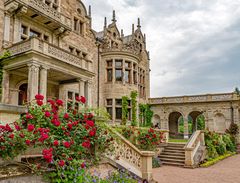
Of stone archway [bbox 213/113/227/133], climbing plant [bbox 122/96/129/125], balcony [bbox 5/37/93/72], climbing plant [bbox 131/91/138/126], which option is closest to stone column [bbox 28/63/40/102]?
balcony [bbox 5/37/93/72]

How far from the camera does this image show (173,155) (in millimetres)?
13016

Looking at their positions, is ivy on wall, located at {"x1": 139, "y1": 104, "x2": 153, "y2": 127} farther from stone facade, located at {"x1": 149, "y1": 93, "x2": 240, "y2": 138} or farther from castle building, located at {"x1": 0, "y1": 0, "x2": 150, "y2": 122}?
castle building, located at {"x1": 0, "y1": 0, "x2": 150, "y2": 122}

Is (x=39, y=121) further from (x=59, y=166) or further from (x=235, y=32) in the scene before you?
→ (x=235, y=32)

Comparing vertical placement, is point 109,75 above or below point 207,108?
above

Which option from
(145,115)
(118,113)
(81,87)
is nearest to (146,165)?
(81,87)

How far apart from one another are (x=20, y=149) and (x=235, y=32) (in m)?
11.6

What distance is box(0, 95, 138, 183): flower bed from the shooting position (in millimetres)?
3788

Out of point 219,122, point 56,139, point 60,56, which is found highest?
point 60,56

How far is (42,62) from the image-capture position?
10531 millimetres

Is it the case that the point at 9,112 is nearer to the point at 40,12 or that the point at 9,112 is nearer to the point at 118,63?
the point at 40,12

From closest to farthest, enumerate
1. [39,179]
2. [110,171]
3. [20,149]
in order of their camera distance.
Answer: [20,149], [39,179], [110,171]

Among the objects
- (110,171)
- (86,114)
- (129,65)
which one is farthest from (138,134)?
(129,65)

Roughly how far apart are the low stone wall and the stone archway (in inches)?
959

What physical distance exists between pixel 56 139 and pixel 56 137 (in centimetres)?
4
